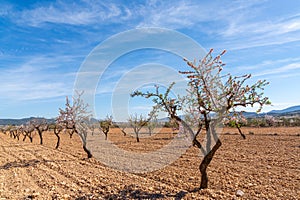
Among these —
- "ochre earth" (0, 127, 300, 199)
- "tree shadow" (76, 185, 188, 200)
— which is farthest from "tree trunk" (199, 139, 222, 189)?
"tree shadow" (76, 185, 188, 200)

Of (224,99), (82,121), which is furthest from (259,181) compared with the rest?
(82,121)

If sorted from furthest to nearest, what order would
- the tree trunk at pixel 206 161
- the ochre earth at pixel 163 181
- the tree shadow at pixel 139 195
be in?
the ochre earth at pixel 163 181 < the tree trunk at pixel 206 161 < the tree shadow at pixel 139 195

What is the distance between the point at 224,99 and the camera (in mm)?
8602

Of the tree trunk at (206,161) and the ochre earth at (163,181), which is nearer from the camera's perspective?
the tree trunk at (206,161)

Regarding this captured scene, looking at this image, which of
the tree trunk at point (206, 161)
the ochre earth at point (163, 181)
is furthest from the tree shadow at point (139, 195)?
the tree trunk at point (206, 161)

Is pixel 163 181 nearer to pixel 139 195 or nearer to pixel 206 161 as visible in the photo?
pixel 139 195

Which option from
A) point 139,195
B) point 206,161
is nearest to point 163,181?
point 139,195

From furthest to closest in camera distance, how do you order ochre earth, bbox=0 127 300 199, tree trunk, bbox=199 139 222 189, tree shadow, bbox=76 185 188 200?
ochre earth, bbox=0 127 300 199, tree trunk, bbox=199 139 222 189, tree shadow, bbox=76 185 188 200

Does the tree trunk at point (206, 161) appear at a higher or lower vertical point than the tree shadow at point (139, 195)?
higher

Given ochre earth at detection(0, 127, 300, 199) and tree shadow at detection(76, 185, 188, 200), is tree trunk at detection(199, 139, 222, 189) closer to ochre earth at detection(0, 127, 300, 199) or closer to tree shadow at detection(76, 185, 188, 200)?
ochre earth at detection(0, 127, 300, 199)

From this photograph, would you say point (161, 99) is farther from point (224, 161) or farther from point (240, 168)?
point (224, 161)

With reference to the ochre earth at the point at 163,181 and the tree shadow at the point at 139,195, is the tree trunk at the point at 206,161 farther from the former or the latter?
the tree shadow at the point at 139,195

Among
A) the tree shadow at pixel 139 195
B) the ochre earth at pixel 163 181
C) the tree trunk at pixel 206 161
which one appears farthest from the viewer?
the ochre earth at pixel 163 181

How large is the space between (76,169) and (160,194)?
704cm
